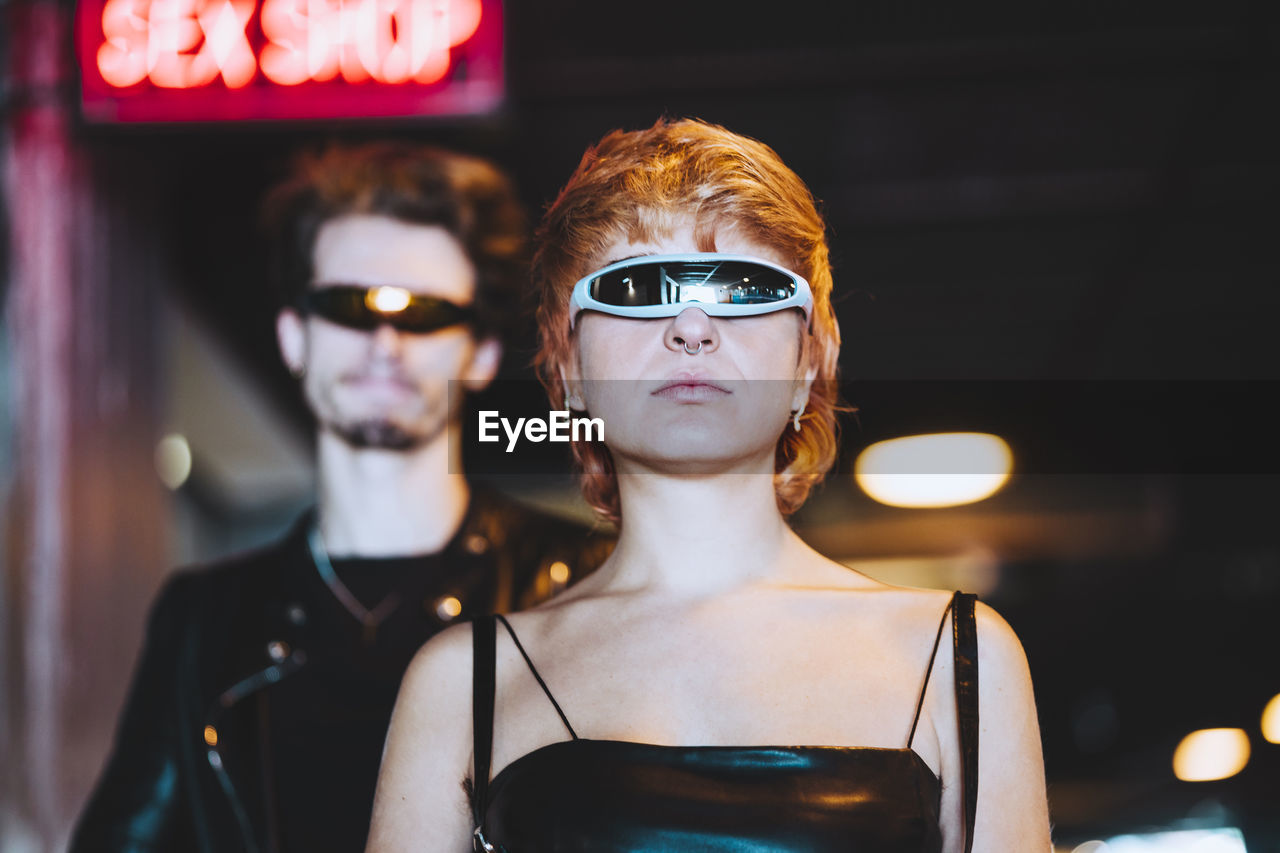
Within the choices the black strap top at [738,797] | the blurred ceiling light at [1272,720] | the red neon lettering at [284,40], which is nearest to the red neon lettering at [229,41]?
the red neon lettering at [284,40]

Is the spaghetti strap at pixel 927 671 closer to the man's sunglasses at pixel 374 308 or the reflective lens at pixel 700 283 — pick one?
the reflective lens at pixel 700 283

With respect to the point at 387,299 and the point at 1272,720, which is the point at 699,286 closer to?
the point at 387,299

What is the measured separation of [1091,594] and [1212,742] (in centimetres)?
260

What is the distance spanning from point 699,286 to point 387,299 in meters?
1.15

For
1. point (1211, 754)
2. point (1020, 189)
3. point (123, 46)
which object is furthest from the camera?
point (1020, 189)

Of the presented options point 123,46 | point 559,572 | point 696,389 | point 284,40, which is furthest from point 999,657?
point 123,46

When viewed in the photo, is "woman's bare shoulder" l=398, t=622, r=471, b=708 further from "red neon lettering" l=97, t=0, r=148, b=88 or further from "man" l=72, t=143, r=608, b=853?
"red neon lettering" l=97, t=0, r=148, b=88

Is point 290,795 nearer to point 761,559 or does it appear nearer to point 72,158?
point 761,559

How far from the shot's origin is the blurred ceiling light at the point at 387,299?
2.34 m

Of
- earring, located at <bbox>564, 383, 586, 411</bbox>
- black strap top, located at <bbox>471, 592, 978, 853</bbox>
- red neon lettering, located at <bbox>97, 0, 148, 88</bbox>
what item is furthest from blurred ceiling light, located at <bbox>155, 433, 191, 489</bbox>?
black strap top, located at <bbox>471, 592, 978, 853</bbox>

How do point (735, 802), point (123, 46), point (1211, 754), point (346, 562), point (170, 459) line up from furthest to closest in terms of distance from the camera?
point (170, 459)
point (1211, 754)
point (123, 46)
point (346, 562)
point (735, 802)

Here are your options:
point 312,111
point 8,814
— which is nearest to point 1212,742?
point 312,111

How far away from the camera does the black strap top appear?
1341 mm

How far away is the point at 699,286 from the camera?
137cm
